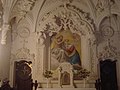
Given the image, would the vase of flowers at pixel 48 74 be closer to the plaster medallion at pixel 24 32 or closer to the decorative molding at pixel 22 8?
the plaster medallion at pixel 24 32

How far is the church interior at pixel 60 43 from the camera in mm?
11930

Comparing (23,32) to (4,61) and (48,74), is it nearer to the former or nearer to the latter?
(4,61)

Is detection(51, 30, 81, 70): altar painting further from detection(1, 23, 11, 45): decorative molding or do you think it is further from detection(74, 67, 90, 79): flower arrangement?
detection(1, 23, 11, 45): decorative molding

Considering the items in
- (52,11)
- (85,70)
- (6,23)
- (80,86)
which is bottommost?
(80,86)

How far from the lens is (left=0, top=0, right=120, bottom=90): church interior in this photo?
39.1ft

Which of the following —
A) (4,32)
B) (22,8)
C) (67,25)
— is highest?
(22,8)

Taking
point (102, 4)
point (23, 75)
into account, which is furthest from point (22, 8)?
point (102, 4)

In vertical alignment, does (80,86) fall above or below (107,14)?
below

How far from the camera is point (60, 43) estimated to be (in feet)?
42.0

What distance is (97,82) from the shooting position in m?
10.8

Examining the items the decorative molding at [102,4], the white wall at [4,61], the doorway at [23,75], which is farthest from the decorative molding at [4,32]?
the decorative molding at [102,4]

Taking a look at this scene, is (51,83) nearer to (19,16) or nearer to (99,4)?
(19,16)

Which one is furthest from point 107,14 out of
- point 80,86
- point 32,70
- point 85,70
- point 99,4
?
point 32,70

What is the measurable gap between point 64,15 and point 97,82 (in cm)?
391
